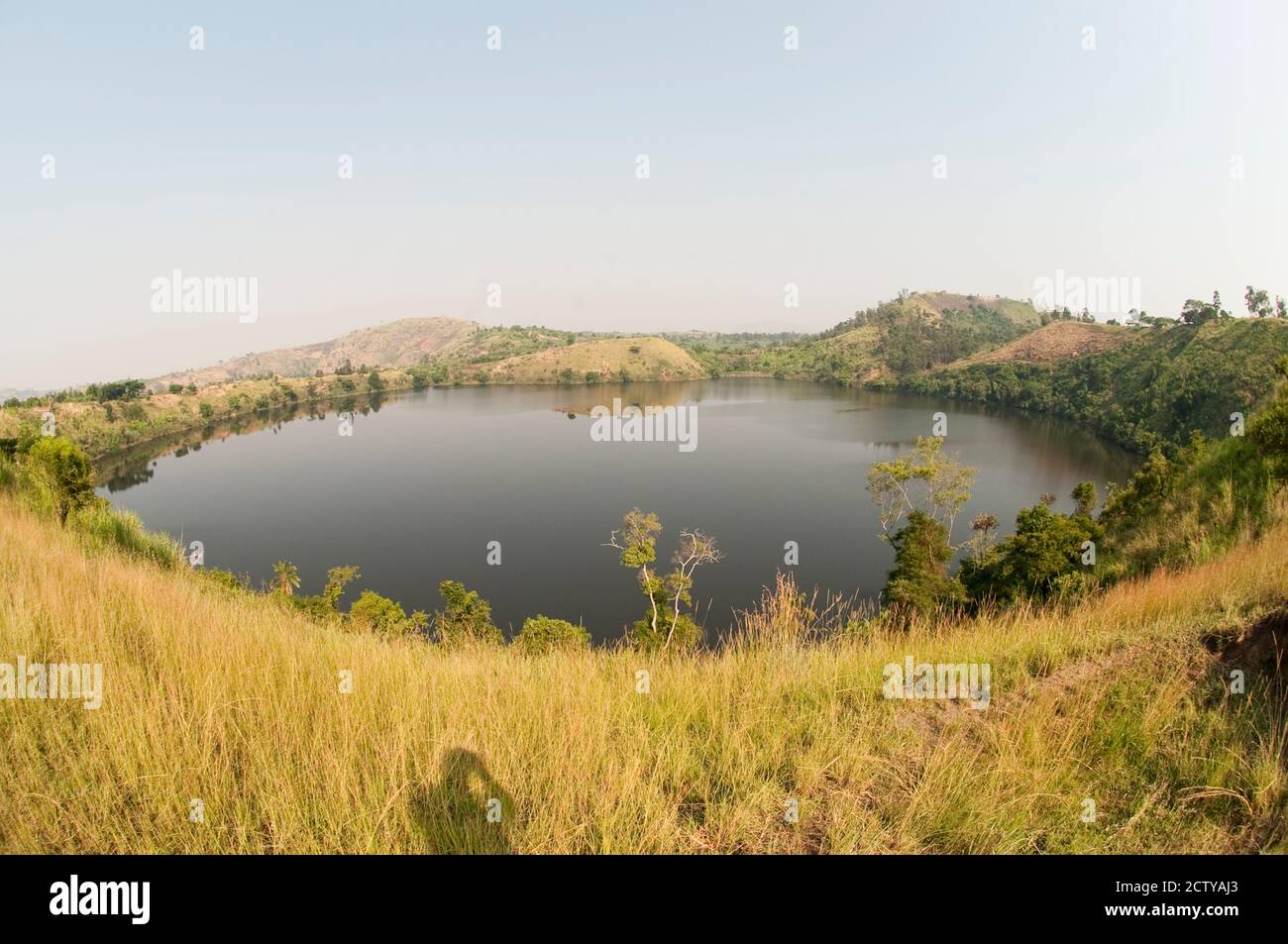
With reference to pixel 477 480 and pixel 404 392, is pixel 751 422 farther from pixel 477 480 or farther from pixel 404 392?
pixel 404 392

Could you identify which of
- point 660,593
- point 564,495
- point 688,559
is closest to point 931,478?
point 688,559

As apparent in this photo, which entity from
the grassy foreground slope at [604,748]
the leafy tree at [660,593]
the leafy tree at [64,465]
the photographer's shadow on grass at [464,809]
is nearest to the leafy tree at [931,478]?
the leafy tree at [660,593]

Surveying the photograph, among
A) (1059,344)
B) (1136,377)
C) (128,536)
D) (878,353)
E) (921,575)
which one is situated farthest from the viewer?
(878,353)

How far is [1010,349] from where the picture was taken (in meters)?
133

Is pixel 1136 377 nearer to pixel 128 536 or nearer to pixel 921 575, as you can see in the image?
pixel 921 575

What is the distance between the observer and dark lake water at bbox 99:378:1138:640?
44.3 metres

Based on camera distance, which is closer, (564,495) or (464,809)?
(464,809)

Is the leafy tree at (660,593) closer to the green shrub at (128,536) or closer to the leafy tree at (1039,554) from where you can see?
the leafy tree at (1039,554)

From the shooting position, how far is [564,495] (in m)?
67.0

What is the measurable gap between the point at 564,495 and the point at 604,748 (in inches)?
2572

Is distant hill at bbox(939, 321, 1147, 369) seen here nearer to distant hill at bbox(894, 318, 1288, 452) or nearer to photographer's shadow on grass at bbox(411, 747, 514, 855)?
distant hill at bbox(894, 318, 1288, 452)

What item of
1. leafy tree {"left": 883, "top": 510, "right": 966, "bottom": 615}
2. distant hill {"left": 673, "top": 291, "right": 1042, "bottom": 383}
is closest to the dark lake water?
leafy tree {"left": 883, "top": 510, "right": 966, "bottom": 615}

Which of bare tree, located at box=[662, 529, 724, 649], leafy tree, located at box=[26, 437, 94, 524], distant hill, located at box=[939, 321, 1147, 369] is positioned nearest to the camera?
leafy tree, located at box=[26, 437, 94, 524]

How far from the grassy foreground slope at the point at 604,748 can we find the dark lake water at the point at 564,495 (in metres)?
21.4
